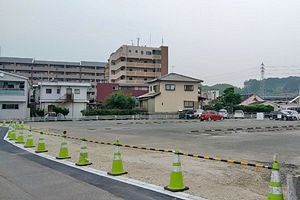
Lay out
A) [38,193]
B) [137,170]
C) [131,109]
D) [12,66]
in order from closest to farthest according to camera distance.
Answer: [38,193] → [137,170] → [131,109] → [12,66]

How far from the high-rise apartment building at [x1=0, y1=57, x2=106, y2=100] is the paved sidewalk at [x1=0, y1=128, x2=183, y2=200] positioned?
79445 millimetres

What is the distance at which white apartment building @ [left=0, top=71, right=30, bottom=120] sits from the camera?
48.0m

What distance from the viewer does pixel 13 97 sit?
4831cm

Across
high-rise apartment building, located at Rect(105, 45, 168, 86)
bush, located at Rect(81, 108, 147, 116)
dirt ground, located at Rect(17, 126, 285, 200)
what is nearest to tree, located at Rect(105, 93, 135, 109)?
bush, located at Rect(81, 108, 147, 116)

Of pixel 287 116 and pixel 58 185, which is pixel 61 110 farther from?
pixel 58 185

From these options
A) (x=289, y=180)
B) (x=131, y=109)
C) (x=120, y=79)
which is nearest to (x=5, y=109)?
(x=131, y=109)

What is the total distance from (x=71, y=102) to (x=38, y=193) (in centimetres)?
5090

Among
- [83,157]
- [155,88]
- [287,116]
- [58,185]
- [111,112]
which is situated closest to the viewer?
[58,185]

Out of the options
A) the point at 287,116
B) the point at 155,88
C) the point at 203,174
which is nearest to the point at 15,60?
the point at 155,88

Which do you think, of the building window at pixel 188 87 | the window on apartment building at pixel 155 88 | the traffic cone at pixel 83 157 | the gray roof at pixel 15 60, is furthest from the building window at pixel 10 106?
the gray roof at pixel 15 60

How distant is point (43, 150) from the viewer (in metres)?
13.3

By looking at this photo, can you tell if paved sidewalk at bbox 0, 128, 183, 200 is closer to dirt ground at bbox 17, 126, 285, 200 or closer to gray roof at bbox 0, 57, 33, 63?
dirt ground at bbox 17, 126, 285, 200

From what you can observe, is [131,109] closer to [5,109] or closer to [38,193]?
[5,109]

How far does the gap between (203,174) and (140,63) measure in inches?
2833
